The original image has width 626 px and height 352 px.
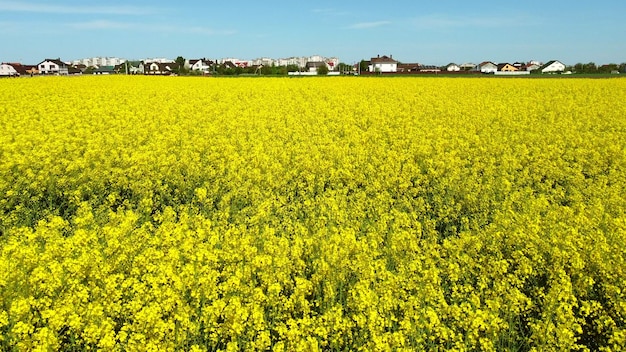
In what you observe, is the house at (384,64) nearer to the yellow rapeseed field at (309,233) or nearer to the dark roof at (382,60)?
the dark roof at (382,60)

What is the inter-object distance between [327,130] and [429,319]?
1006 cm

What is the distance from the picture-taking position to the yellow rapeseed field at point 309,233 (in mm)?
4352

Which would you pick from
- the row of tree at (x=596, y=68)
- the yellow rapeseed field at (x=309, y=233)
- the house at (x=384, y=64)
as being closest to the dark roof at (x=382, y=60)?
the house at (x=384, y=64)

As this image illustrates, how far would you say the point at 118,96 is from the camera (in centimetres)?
2167

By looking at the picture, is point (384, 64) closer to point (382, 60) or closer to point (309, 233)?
point (382, 60)

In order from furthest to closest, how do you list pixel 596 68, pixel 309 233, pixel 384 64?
pixel 384 64 < pixel 596 68 < pixel 309 233

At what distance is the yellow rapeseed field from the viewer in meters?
4.35

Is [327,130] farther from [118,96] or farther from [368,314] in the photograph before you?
[118,96]

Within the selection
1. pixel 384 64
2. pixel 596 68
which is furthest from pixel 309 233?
pixel 384 64

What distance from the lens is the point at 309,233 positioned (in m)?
6.89

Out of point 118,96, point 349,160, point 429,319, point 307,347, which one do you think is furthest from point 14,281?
point 118,96

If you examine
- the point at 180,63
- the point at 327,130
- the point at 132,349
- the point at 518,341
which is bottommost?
the point at 518,341

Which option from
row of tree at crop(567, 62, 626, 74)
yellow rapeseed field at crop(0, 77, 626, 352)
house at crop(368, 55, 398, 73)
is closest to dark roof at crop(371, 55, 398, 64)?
house at crop(368, 55, 398, 73)

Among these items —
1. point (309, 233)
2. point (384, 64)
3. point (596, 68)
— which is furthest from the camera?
point (384, 64)
